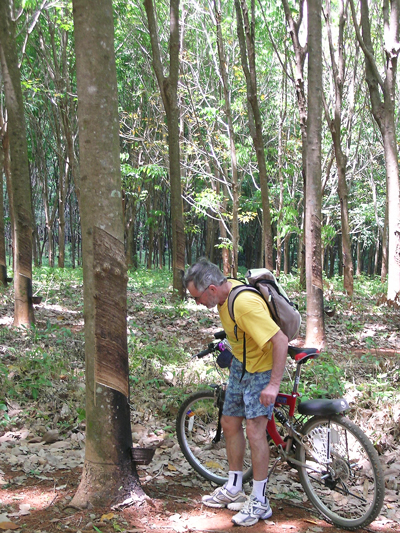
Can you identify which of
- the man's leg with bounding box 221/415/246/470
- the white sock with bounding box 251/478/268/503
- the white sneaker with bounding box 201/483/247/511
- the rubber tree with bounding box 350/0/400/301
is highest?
the rubber tree with bounding box 350/0/400/301

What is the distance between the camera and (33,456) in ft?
13.4

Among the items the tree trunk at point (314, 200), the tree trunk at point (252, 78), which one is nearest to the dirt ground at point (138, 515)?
the tree trunk at point (314, 200)

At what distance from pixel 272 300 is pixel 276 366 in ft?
1.45

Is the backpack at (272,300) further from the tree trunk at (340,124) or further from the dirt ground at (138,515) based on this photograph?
the tree trunk at (340,124)

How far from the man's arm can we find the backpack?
0.18 metres

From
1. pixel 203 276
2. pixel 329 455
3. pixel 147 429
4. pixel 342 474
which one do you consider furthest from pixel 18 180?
pixel 342 474

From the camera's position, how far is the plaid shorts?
3287 mm

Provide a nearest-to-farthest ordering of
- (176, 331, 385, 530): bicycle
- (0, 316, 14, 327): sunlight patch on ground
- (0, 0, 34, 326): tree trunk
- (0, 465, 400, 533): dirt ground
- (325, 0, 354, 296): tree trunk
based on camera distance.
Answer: (0, 465, 400, 533): dirt ground → (176, 331, 385, 530): bicycle → (0, 0, 34, 326): tree trunk → (0, 316, 14, 327): sunlight patch on ground → (325, 0, 354, 296): tree trunk

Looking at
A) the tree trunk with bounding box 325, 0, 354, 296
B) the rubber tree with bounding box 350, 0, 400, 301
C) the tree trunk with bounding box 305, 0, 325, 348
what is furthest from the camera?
the tree trunk with bounding box 325, 0, 354, 296

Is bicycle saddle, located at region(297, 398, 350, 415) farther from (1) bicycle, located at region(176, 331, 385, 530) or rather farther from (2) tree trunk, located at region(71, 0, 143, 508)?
(2) tree trunk, located at region(71, 0, 143, 508)

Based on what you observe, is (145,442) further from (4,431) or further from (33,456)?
(4,431)

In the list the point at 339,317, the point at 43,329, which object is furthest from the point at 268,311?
the point at 339,317

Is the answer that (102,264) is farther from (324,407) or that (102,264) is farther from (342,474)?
(342,474)

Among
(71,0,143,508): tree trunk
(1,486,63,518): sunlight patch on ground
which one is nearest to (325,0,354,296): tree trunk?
(71,0,143,508): tree trunk
